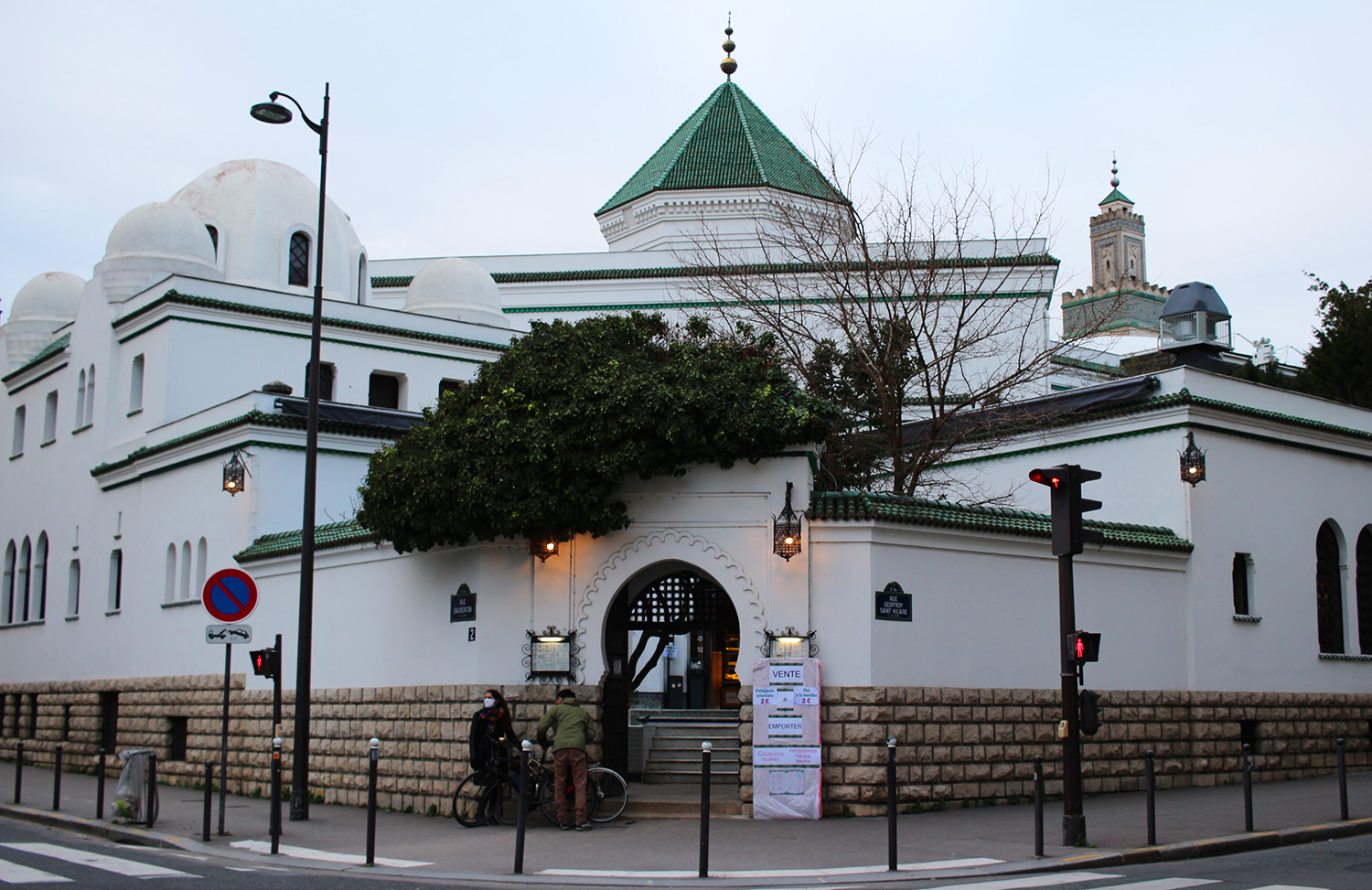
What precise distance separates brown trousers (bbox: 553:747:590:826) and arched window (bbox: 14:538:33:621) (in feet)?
68.5

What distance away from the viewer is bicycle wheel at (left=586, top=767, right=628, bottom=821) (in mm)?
14297

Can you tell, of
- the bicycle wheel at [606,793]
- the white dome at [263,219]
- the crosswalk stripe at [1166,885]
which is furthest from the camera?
the white dome at [263,219]

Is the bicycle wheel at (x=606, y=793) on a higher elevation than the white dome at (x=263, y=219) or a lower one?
lower

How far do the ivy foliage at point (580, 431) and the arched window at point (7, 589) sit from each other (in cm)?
1962

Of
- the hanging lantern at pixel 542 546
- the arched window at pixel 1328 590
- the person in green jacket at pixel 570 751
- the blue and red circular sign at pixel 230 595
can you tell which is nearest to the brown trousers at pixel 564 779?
the person in green jacket at pixel 570 751

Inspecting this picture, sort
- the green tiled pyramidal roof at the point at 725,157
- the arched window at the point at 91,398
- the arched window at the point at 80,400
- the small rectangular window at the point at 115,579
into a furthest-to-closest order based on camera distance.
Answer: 1. the green tiled pyramidal roof at the point at 725,157
2. the arched window at the point at 80,400
3. the arched window at the point at 91,398
4. the small rectangular window at the point at 115,579

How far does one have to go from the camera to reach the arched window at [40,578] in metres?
28.9

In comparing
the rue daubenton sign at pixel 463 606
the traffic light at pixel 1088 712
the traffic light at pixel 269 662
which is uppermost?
the rue daubenton sign at pixel 463 606

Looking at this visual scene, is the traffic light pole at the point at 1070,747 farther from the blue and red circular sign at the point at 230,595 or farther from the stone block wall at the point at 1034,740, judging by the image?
the blue and red circular sign at the point at 230,595

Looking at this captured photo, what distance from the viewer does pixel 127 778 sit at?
14727mm

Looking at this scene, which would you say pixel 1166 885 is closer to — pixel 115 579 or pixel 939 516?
pixel 939 516

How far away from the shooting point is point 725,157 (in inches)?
1479

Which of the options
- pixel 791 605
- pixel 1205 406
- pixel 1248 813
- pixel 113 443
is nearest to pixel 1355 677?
pixel 1205 406

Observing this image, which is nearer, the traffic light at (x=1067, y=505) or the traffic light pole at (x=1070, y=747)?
the traffic light pole at (x=1070, y=747)
